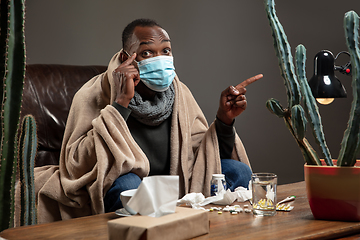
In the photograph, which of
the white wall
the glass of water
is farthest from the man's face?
the white wall

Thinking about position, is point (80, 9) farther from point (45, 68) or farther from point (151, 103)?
point (151, 103)

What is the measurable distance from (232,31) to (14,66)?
2469 mm

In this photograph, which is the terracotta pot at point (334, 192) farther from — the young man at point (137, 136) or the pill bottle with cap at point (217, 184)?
the young man at point (137, 136)

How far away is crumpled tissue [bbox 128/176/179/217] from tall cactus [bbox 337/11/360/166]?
1.33 feet

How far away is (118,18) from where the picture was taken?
2785mm

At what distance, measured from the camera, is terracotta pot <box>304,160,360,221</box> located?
88 cm

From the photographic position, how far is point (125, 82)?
1.52 meters

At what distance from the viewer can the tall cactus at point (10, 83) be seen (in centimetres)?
69

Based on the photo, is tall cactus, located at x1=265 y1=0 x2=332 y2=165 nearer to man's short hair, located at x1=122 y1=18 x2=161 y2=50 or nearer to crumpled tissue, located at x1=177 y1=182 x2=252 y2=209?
crumpled tissue, located at x1=177 y1=182 x2=252 y2=209

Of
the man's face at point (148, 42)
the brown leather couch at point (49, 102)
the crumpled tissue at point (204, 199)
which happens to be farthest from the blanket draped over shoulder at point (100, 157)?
the crumpled tissue at point (204, 199)

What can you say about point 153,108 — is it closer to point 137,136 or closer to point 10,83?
point 137,136

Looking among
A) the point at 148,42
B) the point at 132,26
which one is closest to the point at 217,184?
→ the point at 148,42

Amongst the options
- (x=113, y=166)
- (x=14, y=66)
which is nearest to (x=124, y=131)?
(x=113, y=166)

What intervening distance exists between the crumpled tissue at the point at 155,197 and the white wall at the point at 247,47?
83.2 inches
